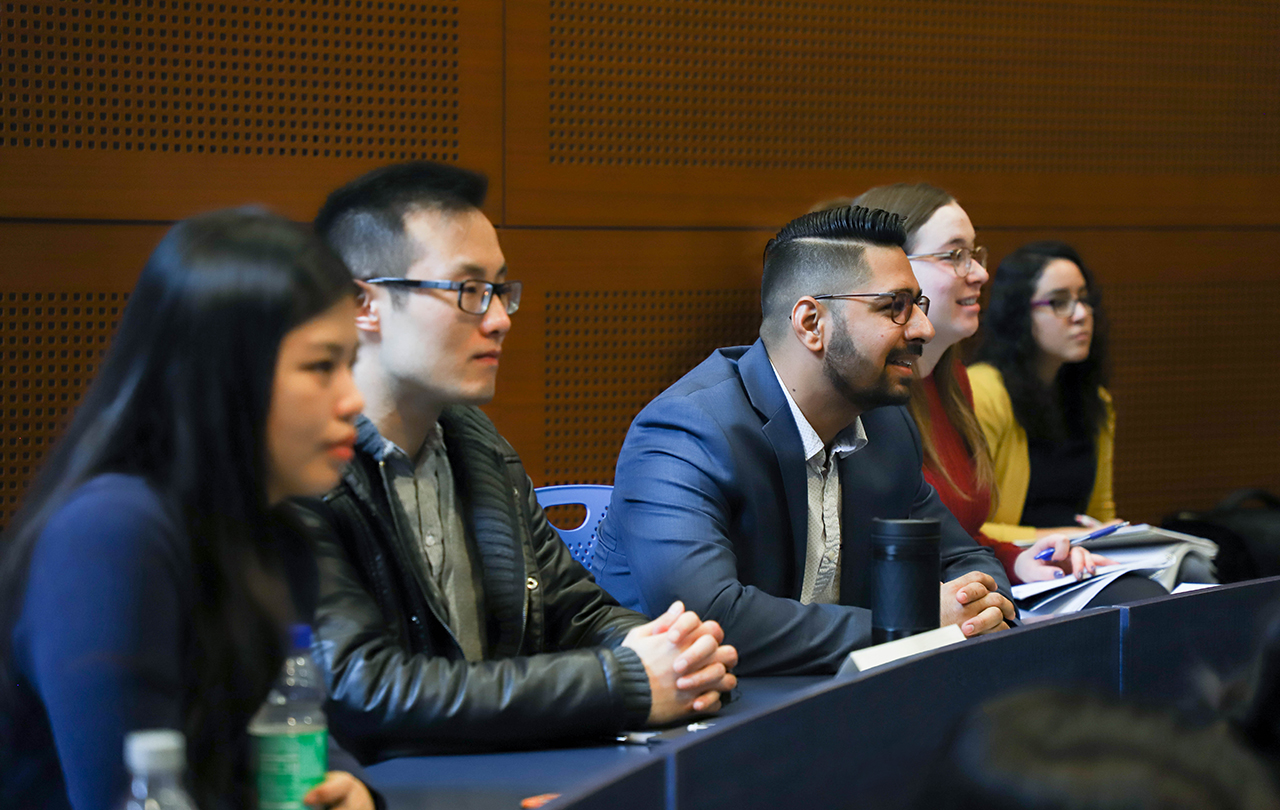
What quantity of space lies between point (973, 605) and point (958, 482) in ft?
3.73

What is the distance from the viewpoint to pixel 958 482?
330cm

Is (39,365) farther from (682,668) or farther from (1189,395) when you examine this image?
(1189,395)

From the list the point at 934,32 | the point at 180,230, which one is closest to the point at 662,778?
the point at 180,230

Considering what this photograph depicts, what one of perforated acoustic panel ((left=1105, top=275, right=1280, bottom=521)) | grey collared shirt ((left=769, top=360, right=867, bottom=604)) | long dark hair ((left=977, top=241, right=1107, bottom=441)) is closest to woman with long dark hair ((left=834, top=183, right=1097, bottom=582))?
long dark hair ((left=977, top=241, right=1107, bottom=441))

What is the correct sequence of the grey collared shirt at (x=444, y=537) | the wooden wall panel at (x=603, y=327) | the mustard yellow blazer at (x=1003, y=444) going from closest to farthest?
the grey collared shirt at (x=444, y=537)
the wooden wall panel at (x=603, y=327)
the mustard yellow blazer at (x=1003, y=444)

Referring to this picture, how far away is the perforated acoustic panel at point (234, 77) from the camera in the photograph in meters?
2.82

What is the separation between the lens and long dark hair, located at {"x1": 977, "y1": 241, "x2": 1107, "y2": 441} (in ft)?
12.5

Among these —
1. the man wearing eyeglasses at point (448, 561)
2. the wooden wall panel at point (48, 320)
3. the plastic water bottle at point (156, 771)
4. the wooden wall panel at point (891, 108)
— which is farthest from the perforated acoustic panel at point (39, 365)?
the plastic water bottle at point (156, 771)

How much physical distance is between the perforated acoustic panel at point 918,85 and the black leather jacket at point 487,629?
1.59 metres

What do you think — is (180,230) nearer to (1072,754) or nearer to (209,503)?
(209,503)

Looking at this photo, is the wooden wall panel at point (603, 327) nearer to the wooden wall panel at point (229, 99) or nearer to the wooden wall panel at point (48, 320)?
the wooden wall panel at point (229, 99)

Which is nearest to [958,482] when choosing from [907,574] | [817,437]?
[817,437]

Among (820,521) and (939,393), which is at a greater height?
(939,393)

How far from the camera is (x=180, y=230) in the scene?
52.7 inches
